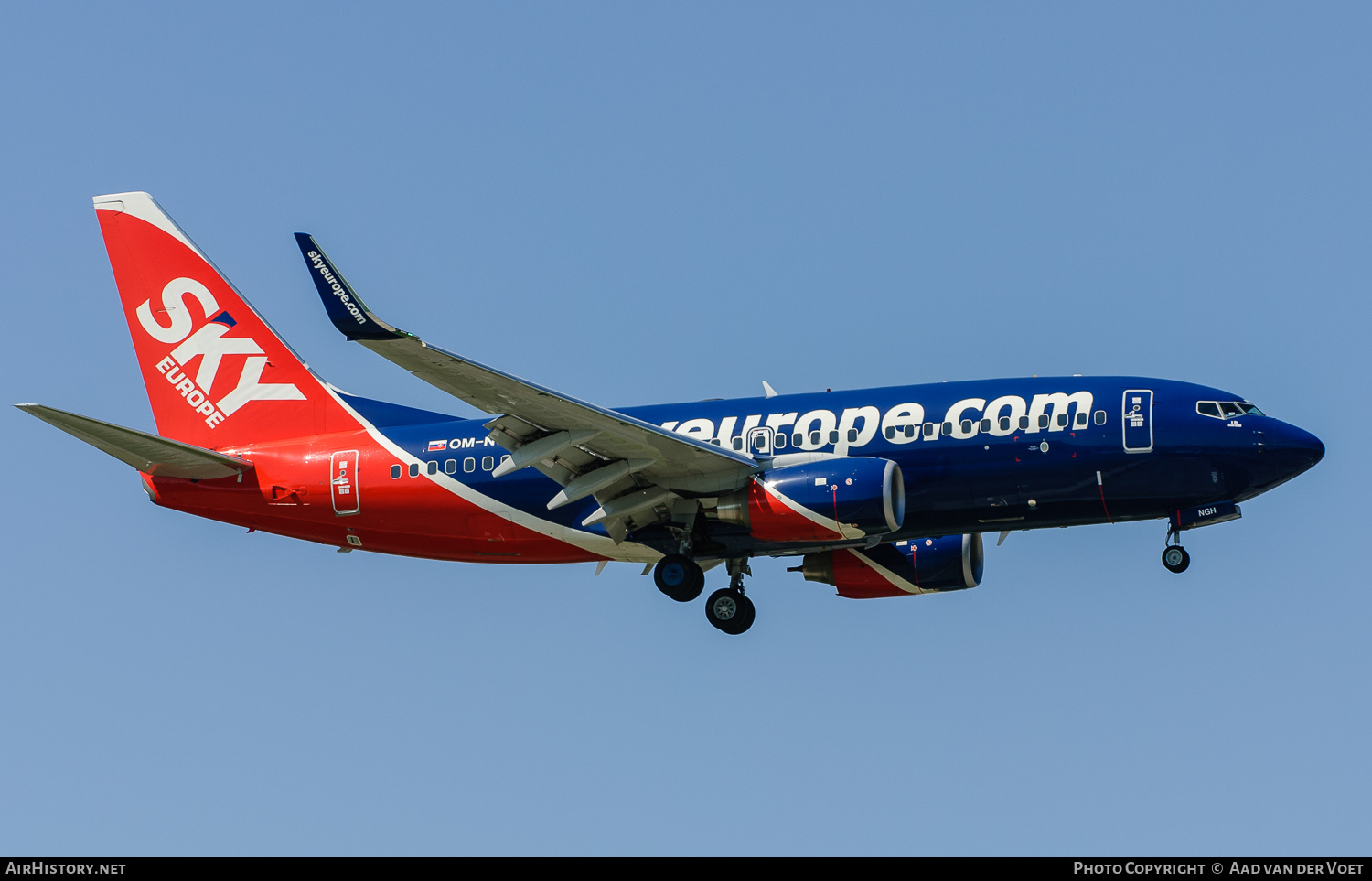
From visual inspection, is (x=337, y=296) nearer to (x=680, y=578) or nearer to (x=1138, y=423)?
(x=680, y=578)

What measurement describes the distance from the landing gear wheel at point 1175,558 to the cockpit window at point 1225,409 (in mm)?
2794

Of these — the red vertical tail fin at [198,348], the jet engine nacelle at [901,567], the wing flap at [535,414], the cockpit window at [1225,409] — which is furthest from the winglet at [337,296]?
the cockpit window at [1225,409]

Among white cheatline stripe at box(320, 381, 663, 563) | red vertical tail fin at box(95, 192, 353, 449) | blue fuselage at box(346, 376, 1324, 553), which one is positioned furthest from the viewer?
red vertical tail fin at box(95, 192, 353, 449)

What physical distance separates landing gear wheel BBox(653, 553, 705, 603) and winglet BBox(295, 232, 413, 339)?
379 inches

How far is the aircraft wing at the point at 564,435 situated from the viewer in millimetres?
28812

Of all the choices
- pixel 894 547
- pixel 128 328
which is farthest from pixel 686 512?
pixel 128 328

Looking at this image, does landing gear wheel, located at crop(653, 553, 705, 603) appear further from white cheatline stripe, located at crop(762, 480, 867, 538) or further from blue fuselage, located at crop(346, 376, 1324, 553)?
white cheatline stripe, located at crop(762, 480, 867, 538)

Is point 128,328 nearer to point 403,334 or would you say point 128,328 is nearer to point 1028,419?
point 403,334

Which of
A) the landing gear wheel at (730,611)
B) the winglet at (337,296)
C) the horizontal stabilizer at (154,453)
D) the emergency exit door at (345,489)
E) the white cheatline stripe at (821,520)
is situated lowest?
the landing gear wheel at (730,611)

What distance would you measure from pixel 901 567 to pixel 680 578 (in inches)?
248

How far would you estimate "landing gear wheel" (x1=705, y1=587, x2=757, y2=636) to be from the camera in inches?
1496

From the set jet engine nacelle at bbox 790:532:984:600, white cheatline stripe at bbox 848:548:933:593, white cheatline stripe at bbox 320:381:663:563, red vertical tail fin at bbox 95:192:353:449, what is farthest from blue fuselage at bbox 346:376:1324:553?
red vertical tail fin at bbox 95:192:353:449

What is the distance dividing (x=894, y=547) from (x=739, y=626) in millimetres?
4279

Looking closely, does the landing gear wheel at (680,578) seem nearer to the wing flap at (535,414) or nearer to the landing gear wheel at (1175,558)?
the wing flap at (535,414)
